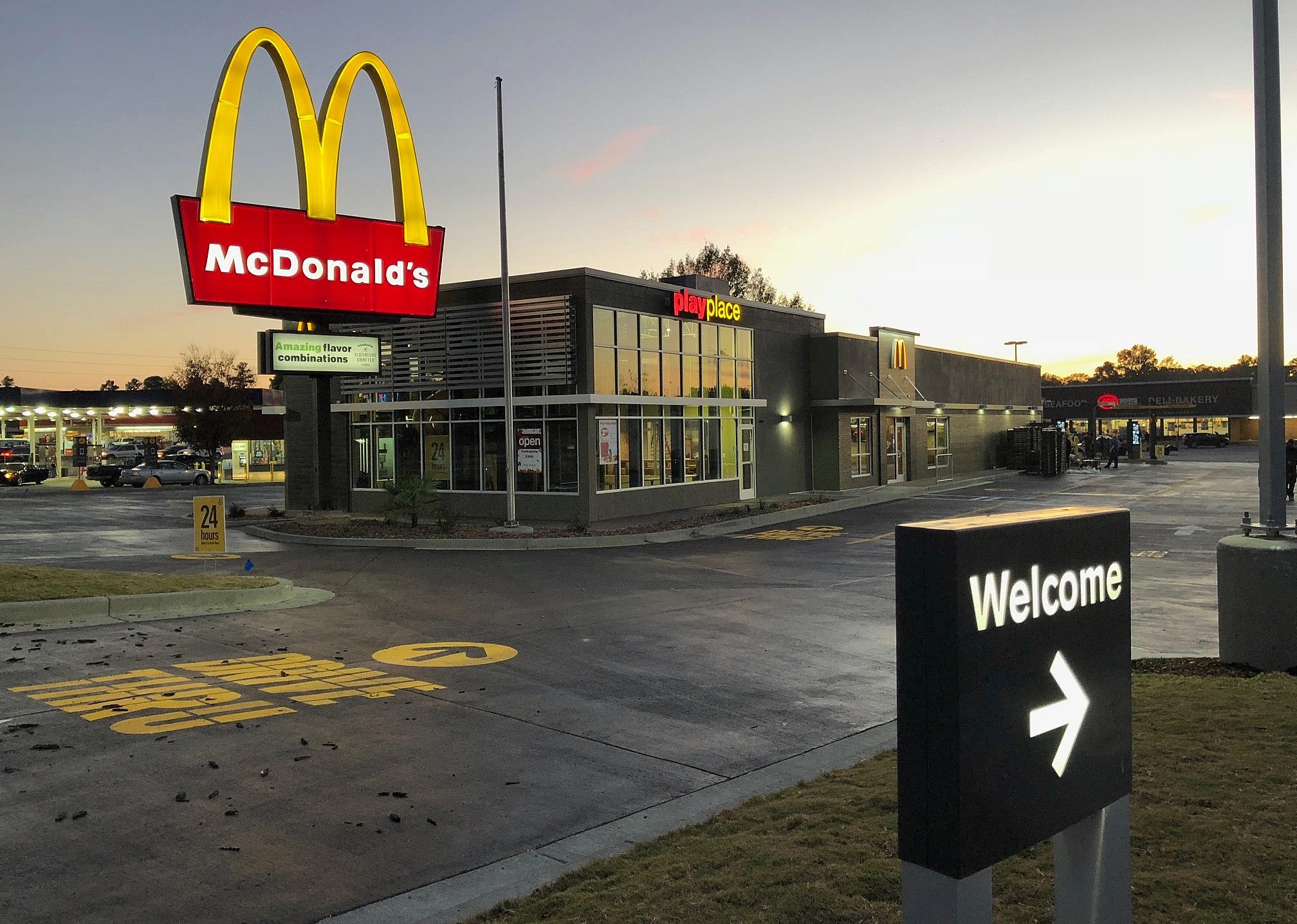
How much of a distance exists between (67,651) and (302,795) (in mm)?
6290

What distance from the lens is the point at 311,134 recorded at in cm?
2530

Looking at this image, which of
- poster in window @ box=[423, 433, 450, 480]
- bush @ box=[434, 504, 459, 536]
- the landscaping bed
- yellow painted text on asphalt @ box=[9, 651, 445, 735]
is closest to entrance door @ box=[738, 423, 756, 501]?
the landscaping bed

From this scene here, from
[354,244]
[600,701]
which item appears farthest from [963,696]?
A: [354,244]

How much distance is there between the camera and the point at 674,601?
15.6 meters

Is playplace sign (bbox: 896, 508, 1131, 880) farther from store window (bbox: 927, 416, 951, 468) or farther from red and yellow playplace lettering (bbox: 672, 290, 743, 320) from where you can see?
store window (bbox: 927, 416, 951, 468)

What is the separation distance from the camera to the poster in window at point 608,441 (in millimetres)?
28844

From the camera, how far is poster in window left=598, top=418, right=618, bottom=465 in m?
Result: 28.8

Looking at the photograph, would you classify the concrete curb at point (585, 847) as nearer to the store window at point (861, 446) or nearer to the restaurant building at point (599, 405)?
the restaurant building at point (599, 405)

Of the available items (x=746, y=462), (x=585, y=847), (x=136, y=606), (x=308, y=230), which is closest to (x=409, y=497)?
(x=308, y=230)

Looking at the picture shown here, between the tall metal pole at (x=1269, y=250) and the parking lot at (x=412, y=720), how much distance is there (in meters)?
2.92

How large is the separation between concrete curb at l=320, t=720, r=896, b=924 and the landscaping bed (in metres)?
17.0

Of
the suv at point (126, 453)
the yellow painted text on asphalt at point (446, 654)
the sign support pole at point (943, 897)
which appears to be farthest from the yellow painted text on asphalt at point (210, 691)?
the suv at point (126, 453)

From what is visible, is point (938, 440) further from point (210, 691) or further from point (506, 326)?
point (210, 691)

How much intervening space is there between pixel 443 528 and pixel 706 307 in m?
12.1
